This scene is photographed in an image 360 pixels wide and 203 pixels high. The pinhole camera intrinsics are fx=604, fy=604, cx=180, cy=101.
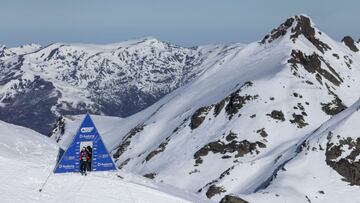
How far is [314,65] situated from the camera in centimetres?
16438

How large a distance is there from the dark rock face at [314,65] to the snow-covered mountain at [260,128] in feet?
0.89

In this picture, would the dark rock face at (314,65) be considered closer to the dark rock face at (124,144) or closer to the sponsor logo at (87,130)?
the dark rock face at (124,144)

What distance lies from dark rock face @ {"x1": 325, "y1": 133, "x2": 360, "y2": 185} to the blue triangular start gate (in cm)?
8346

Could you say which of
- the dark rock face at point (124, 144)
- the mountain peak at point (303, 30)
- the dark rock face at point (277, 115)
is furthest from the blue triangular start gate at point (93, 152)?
the mountain peak at point (303, 30)

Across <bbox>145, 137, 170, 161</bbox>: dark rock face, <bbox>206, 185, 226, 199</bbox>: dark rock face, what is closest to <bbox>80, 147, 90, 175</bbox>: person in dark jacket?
<bbox>206, 185, 226, 199</bbox>: dark rock face

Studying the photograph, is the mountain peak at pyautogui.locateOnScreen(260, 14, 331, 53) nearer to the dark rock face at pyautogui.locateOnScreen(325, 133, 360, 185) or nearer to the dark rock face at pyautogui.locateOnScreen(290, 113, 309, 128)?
the dark rock face at pyautogui.locateOnScreen(290, 113, 309, 128)

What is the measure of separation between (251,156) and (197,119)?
1048 inches

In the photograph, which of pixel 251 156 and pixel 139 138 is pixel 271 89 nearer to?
pixel 251 156

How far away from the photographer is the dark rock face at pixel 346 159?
102875mm

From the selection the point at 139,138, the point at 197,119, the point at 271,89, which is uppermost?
the point at 271,89

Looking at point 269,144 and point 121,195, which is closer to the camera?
point 121,195

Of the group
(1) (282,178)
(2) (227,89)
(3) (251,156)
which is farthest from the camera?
(2) (227,89)

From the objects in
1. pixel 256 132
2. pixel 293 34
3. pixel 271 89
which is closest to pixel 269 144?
pixel 256 132

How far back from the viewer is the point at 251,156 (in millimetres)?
128500
